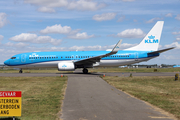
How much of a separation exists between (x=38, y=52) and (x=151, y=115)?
3213 centimetres

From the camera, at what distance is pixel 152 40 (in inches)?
1531

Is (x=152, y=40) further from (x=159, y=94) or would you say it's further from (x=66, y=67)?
(x=159, y=94)

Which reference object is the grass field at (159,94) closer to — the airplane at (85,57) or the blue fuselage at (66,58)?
the airplane at (85,57)

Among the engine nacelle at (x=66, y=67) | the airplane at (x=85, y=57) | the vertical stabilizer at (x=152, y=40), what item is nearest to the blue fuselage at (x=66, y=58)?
the airplane at (x=85, y=57)

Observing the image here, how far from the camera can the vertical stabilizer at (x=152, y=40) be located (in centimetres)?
3853

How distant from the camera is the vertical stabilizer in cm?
3853

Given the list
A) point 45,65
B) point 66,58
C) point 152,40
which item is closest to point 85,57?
point 66,58

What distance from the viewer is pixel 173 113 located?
27.9 feet

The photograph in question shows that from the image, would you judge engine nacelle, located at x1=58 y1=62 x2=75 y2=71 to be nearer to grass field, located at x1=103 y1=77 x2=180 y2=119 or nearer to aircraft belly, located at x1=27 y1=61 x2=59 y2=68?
aircraft belly, located at x1=27 y1=61 x2=59 y2=68

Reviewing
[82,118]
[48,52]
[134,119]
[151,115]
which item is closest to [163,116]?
[151,115]

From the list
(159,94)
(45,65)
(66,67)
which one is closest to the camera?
(159,94)

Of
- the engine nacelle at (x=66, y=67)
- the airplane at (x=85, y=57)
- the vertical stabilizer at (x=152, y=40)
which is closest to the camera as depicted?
the engine nacelle at (x=66, y=67)

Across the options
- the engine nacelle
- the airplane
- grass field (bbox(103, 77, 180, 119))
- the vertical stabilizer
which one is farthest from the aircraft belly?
grass field (bbox(103, 77, 180, 119))

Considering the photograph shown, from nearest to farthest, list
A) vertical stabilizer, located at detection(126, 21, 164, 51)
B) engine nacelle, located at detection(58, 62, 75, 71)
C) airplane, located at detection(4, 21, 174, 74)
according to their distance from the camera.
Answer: engine nacelle, located at detection(58, 62, 75, 71) → airplane, located at detection(4, 21, 174, 74) → vertical stabilizer, located at detection(126, 21, 164, 51)
